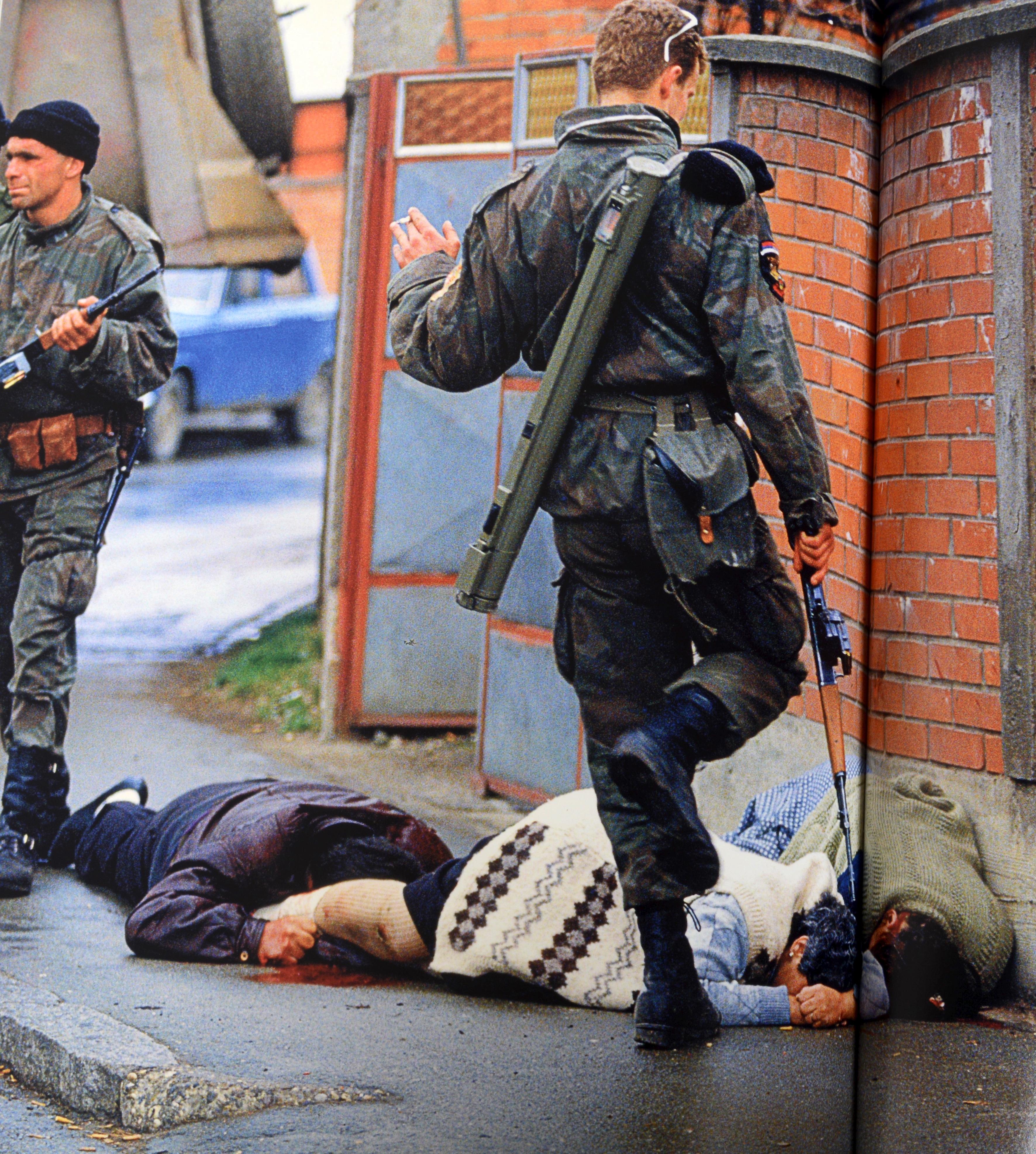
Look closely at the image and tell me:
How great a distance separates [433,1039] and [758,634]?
3.09ft

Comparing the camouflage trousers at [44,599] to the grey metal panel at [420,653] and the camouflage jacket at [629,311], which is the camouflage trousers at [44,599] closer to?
the grey metal panel at [420,653]

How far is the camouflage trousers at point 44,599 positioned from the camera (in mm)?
3133

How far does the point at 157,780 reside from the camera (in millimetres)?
3211

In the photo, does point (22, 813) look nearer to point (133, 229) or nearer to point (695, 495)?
point (133, 229)

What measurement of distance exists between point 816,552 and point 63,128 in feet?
5.44

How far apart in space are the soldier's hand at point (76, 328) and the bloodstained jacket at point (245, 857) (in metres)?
0.94

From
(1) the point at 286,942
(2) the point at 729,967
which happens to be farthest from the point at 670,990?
(1) the point at 286,942

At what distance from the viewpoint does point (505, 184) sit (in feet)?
9.39

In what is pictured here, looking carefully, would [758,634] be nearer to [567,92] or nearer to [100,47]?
[567,92]

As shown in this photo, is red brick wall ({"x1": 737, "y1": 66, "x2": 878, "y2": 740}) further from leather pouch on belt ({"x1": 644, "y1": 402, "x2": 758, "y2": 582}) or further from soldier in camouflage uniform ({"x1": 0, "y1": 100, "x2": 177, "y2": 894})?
soldier in camouflage uniform ({"x1": 0, "y1": 100, "x2": 177, "y2": 894})

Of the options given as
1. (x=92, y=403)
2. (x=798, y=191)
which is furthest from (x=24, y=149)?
(x=798, y=191)

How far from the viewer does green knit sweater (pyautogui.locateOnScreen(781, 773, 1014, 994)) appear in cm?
284

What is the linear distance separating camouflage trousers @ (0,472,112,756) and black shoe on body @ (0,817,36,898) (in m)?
0.18

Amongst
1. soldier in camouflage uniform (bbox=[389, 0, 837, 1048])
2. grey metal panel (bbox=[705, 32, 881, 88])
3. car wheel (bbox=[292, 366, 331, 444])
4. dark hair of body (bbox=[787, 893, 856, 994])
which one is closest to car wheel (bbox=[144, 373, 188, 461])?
car wheel (bbox=[292, 366, 331, 444])
